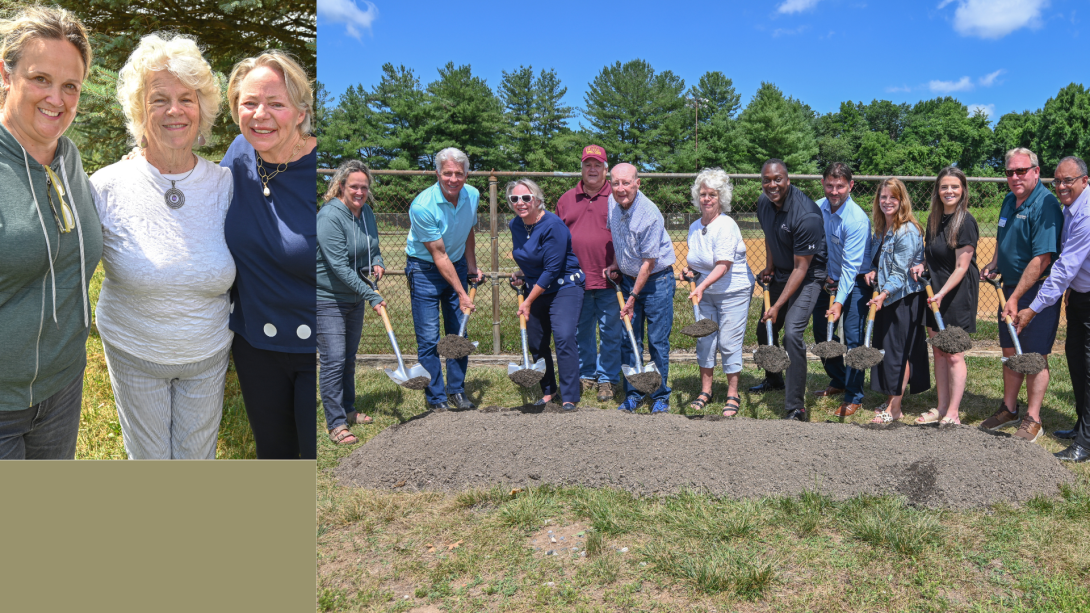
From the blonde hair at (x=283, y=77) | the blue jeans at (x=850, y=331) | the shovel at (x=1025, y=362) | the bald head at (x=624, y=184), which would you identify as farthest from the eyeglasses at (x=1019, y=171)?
the blonde hair at (x=283, y=77)

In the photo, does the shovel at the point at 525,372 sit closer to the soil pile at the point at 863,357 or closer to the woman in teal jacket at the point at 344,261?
the woman in teal jacket at the point at 344,261

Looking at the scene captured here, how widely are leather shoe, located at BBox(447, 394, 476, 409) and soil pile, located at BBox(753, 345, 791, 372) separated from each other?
232 cm

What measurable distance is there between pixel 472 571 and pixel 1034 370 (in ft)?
13.4

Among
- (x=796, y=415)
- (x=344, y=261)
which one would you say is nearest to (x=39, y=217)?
(x=344, y=261)

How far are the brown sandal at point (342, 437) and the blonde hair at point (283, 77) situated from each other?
307cm

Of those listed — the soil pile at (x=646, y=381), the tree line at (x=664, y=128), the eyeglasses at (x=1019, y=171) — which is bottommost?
the soil pile at (x=646, y=381)

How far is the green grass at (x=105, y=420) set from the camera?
9.46 ft

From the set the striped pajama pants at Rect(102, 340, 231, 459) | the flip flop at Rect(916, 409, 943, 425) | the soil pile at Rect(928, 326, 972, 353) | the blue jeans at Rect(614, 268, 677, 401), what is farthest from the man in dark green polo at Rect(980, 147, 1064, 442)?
the striped pajama pants at Rect(102, 340, 231, 459)

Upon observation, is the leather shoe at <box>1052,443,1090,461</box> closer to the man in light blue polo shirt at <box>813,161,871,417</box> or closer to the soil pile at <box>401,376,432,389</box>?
the man in light blue polo shirt at <box>813,161,871,417</box>

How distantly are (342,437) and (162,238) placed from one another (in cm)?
293

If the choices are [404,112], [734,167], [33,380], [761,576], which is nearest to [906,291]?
[761,576]

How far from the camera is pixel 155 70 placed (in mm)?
2090

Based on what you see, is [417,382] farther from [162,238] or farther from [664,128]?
[664,128]

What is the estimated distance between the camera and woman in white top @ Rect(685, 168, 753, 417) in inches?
201
